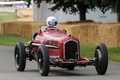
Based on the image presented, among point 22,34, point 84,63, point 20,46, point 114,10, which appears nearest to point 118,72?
point 84,63

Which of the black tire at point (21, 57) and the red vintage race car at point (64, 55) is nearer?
the red vintage race car at point (64, 55)

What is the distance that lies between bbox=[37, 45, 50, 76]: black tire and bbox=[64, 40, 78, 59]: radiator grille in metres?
0.61

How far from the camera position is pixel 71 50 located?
46.7ft

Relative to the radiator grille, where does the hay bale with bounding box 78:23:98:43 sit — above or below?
below

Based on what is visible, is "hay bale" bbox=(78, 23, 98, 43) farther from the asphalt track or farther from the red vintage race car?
the red vintage race car

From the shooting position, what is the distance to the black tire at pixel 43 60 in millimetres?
13766

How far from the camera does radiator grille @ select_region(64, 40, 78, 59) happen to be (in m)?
14.2

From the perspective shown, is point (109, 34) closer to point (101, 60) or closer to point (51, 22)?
point (51, 22)

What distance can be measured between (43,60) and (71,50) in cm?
89

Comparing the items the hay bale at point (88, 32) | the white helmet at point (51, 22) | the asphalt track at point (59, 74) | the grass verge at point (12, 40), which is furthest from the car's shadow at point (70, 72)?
the grass verge at point (12, 40)

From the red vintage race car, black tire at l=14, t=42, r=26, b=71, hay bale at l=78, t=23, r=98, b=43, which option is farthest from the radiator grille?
hay bale at l=78, t=23, r=98, b=43

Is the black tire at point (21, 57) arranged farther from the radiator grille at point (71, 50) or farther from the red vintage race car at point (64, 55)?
the radiator grille at point (71, 50)

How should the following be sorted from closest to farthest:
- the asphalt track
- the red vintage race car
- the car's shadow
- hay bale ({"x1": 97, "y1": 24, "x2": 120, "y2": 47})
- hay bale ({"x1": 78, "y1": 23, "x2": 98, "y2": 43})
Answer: the asphalt track, the red vintage race car, the car's shadow, hay bale ({"x1": 97, "y1": 24, "x2": 120, "y2": 47}), hay bale ({"x1": 78, "y1": 23, "x2": 98, "y2": 43})

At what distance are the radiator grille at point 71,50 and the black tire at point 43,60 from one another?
61cm
